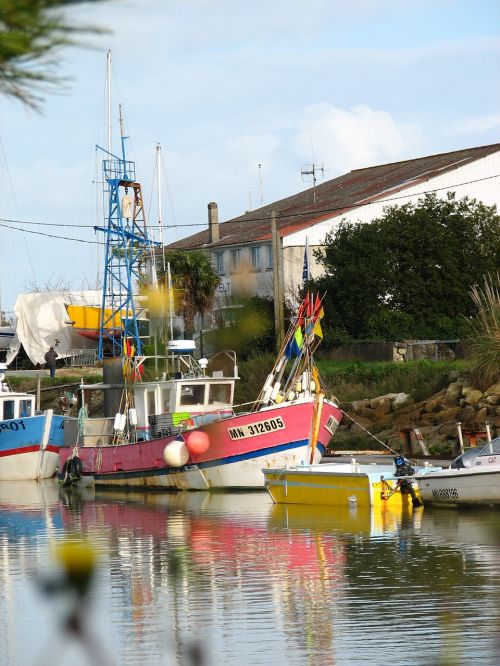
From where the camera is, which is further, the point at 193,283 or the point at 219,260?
the point at 219,260

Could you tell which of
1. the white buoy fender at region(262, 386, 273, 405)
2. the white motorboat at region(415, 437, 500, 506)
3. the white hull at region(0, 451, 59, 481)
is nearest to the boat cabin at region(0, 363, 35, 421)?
the white hull at region(0, 451, 59, 481)

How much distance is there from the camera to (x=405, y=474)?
24.4m

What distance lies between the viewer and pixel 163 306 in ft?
122

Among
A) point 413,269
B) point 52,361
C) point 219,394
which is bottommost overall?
point 219,394

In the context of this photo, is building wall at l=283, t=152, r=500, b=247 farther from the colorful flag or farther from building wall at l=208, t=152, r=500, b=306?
the colorful flag

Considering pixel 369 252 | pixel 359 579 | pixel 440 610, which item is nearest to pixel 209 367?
pixel 369 252

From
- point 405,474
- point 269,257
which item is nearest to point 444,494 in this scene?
point 405,474

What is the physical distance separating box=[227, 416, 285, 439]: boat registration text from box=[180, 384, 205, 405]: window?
2.79 m

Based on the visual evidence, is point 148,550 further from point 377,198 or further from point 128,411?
point 377,198

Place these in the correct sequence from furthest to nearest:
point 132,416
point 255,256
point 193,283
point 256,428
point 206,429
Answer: point 255,256
point 193,283
point 132,416
point 206,429
point 256,428

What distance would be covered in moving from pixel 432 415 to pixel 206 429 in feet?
26.1

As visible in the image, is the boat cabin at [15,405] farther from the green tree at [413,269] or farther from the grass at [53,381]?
the green tree at [413,269]

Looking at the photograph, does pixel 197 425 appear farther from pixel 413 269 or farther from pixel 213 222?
pixel 213 222

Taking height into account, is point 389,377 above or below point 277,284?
below
